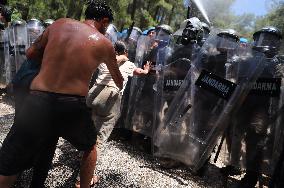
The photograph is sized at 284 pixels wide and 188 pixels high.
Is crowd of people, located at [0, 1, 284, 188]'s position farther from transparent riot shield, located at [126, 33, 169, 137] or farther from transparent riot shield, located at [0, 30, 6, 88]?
transparent riot shield, located at [0, 30, 6, 88]

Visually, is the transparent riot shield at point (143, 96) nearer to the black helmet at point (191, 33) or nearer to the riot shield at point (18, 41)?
the black helmet at point (191, 33)

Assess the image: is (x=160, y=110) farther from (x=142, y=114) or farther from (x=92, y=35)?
(x=92, y=35)

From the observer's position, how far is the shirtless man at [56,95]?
2939 mm

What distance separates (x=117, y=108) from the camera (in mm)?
5121

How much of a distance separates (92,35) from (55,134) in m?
0.83

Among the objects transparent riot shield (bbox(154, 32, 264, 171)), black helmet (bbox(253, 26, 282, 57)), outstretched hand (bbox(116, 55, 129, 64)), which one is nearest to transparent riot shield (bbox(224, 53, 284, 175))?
transparent riot shield (bbox(154, 32, 264, 171))

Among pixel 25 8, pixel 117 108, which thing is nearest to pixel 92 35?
pixel 117 108

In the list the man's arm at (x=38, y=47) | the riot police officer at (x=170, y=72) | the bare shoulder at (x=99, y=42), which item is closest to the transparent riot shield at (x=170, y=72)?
the riot police officer at (x=170, y=72)

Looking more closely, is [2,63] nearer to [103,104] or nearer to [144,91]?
[144,91]

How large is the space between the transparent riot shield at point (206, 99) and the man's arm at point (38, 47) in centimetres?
199

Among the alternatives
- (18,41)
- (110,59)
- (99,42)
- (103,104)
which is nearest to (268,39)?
(103,104)

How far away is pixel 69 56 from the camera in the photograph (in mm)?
2945

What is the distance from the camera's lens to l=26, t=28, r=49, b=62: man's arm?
3118mm

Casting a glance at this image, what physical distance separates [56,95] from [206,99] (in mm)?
2122
